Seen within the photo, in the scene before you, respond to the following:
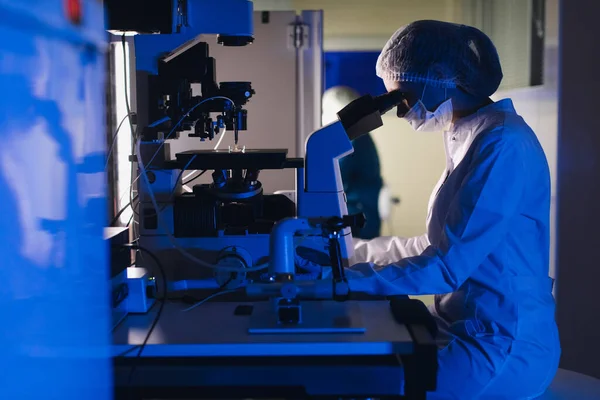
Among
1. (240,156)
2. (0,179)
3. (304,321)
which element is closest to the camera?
(0,179)

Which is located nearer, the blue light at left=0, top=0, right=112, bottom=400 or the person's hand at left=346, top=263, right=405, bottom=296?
the blue light at left=0, top=0, right=112, bottom=400

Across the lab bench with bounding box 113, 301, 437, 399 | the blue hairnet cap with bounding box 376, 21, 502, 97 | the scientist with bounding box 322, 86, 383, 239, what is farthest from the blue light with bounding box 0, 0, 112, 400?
the scientist with bounding box 322, 86, 383, 239

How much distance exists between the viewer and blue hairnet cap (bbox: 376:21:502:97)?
1.63 metres

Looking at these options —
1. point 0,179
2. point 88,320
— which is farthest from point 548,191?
point 0,179

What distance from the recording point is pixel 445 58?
1.63 metres

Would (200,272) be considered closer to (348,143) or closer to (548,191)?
(348,143)

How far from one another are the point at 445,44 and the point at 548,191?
→ 1.55 ft

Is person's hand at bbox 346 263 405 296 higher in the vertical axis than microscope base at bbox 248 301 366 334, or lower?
higher

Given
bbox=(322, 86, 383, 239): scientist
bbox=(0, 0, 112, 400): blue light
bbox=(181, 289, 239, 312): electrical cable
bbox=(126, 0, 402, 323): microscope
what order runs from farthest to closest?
bbox=(322, 86, 383, 239): scientist, bbox=(126, 0, 402, 323): microscope, bbox=(181, 289, 239, 312): electrical cable, bbox=(0, 0, 112, 400): blue light

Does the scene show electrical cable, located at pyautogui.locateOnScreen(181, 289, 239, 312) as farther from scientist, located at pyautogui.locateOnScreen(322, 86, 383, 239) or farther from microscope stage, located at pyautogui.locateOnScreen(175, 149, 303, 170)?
scientist, located at pyautogui.locateOnScreen(322, 86, 383, 239)

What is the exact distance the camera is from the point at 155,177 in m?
1.57

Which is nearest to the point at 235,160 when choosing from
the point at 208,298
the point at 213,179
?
the point at 213,179

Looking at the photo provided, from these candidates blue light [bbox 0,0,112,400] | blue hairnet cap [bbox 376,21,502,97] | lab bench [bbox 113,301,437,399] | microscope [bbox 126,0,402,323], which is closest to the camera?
blue light [bbox 0,0,112,400]

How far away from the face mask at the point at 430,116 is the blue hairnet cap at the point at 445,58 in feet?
0.20
